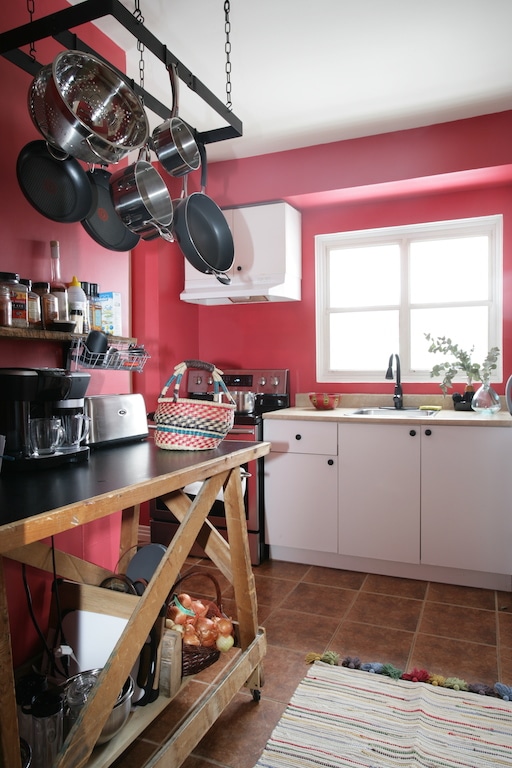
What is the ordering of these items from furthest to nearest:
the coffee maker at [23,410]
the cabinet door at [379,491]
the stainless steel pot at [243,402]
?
the stainless steel pot at [243,402] → the cabinet door at [379,491] → the coffee maker at [23,410]

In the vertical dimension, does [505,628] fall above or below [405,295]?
below

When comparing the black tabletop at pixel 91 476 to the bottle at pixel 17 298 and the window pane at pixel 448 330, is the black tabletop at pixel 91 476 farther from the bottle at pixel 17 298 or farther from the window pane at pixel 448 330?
the window pane at pixel 448 330

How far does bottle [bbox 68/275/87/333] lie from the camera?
1984 mm

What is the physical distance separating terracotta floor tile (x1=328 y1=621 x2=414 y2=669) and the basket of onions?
532 millimetres

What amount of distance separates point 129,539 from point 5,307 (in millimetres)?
1010

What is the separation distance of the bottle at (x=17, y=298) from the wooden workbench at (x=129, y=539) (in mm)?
506

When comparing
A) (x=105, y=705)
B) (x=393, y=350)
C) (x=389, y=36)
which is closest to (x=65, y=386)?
(x=105, y=705)

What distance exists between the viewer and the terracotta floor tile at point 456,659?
6.95ft

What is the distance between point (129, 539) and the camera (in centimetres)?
217

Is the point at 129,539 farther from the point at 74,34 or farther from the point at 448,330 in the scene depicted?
the point at 448,330

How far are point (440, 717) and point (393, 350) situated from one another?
2.36 meters

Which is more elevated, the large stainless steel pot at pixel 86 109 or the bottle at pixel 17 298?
the large stainless steel pot at pixel 86 109

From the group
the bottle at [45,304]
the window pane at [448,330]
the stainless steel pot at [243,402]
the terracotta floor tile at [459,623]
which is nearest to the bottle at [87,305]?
the bottle at [45,304]

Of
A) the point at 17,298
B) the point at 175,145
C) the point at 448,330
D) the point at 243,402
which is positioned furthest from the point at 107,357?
the point at 448,330
